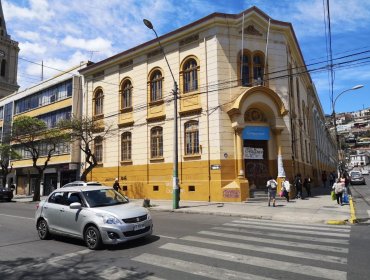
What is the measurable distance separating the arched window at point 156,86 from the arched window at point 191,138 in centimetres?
374

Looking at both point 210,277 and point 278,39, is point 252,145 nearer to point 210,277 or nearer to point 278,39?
point 278,39

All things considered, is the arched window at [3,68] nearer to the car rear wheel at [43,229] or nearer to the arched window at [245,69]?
the arched window at [245,69]

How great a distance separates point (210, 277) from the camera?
20.4 feet

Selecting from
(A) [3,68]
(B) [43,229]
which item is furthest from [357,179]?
(A) [3,68]

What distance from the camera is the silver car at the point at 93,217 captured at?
862 cm

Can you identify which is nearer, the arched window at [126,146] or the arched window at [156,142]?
the arched window at [156,142]

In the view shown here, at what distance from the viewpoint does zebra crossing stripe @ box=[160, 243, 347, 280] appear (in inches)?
247

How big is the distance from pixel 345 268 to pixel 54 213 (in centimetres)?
755

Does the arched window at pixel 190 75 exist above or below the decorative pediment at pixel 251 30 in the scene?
below

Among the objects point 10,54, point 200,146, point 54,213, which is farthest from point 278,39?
point 10,54

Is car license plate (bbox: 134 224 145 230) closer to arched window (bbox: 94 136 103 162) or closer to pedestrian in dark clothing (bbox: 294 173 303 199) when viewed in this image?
pedestrian in dark clothing (bbox: 294 173 303 199)

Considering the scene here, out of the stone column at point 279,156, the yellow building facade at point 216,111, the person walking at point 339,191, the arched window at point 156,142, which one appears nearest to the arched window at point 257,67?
the yellow building facade at point 216,111

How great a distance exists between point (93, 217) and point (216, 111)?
14.9m

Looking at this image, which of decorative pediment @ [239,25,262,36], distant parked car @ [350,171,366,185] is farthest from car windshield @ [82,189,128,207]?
distant parked car @ [350,171,366,185]
